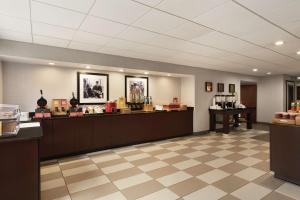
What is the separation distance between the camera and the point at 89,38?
322 centimetres

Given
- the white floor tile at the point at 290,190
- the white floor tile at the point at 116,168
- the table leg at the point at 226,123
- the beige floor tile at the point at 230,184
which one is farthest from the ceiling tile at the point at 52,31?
the table leg at the point at 226,123

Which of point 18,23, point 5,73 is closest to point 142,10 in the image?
point 18,23

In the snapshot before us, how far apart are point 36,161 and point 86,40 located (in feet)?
7.45

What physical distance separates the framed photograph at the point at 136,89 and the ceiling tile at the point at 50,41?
84.7 inches

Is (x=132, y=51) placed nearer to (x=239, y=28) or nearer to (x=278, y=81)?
(x=239, y=28)

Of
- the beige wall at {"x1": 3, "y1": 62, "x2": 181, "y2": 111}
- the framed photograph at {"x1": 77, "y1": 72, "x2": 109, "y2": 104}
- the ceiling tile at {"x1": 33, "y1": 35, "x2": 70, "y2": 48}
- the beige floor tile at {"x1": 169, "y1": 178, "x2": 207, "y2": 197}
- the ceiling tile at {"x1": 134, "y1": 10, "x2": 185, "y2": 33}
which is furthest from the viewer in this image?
the framed photograph at {"x1": 77, "y1": 72, "x2": 109, "y2": 104}

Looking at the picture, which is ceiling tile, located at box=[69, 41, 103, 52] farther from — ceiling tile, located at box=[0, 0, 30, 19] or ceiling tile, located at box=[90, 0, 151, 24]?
ceiling tile, located at box=[90, 0, 151, 24]

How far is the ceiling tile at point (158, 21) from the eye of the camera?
2314mm

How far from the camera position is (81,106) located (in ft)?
15.2

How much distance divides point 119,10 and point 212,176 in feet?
9.76

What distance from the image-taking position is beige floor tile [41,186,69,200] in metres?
2.42

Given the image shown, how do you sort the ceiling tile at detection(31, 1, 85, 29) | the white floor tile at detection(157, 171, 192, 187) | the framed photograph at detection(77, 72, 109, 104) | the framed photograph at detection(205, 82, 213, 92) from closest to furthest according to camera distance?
the ceiling tile at detection(31, 1, 85, 29) < the white floor tile at detection(157, 171, 192, 187) < the framed photograph at detection(77, 72, 109, 104) < the framed photograph at detection(205, 82, 213, 92)

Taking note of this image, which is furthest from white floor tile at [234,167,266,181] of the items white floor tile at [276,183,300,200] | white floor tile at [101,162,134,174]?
white floor tile at [101,162,134,174]

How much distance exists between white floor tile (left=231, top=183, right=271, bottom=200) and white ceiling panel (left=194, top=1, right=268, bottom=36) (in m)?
2.46
